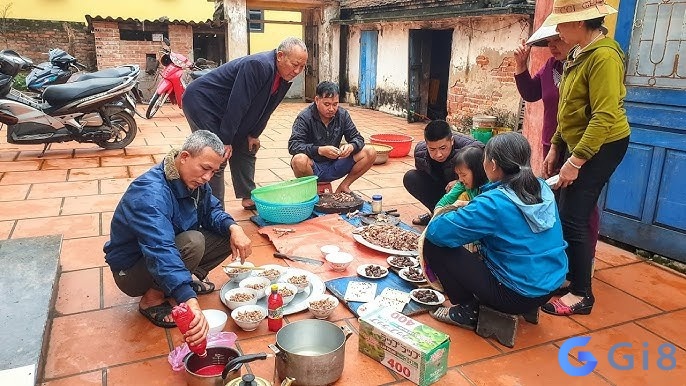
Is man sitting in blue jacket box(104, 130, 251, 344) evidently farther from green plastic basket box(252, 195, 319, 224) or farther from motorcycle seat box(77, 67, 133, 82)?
motorcycle seat box(77, 67, 133, 82)

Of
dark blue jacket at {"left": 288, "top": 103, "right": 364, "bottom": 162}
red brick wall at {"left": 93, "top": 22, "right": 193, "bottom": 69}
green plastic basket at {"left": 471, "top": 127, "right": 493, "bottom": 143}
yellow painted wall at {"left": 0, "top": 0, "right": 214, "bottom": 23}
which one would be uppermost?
yellow painted wall at {"left": 0, "top": 0, "right": 214, "bottom": 23}

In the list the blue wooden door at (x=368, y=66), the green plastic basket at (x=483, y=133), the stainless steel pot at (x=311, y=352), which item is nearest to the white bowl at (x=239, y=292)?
the stainless steel pot at (x=311, y=352)

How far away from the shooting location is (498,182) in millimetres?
2211

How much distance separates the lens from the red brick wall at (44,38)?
35.8 ft

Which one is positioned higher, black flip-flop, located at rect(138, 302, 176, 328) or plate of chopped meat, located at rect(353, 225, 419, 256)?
plate of chopped meat, located at rect(353, 225, 419, 256)

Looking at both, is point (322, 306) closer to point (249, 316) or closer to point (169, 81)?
point (249, 316)

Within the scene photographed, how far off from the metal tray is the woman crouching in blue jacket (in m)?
0.71

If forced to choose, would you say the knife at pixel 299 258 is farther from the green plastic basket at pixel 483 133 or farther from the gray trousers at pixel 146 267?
the green plastic basket at pixel 483 133

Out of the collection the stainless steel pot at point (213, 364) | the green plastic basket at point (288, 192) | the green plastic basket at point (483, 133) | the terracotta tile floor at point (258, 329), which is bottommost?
the terracotta tile floor at point (258, 329)

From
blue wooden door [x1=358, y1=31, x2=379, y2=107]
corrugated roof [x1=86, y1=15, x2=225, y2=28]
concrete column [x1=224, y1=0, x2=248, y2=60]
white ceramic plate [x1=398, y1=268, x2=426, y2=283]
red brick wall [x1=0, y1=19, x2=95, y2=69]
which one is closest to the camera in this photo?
white ceramic plate [x1=398, y1=268, x2=426, y2=283]

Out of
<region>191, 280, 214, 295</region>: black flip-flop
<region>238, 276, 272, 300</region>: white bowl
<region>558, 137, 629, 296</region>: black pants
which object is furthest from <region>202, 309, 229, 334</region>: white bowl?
<region>558, 137, 629, 296</region>: black pants

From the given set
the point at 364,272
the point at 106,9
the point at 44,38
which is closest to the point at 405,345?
the point at 364,272

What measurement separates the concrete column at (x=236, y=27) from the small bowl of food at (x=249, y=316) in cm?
919

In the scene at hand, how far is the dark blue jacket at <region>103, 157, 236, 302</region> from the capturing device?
2.04 meters
